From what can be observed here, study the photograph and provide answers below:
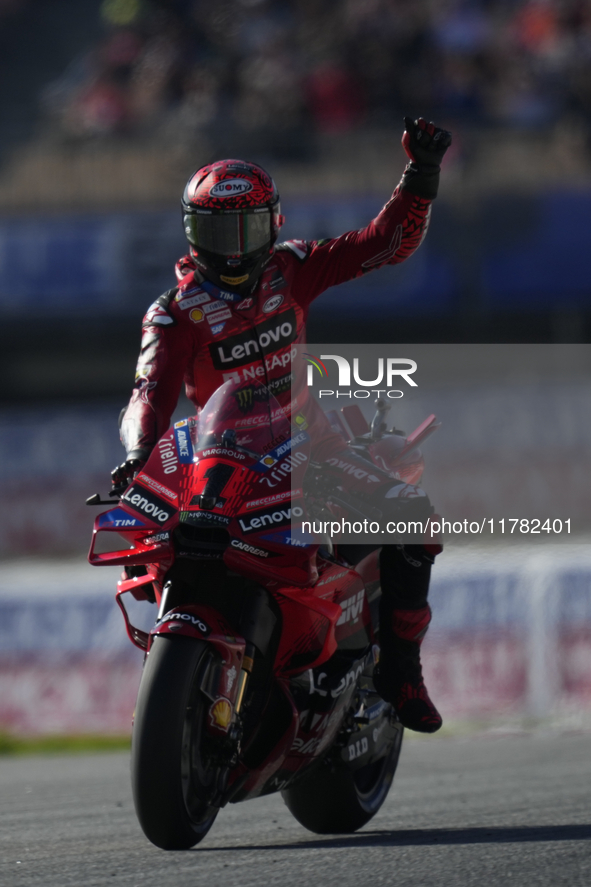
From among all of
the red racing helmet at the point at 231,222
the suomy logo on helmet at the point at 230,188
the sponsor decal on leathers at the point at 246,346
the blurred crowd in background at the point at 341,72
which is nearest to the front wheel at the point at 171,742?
the sponsor decal on leathers at the point at 246,346

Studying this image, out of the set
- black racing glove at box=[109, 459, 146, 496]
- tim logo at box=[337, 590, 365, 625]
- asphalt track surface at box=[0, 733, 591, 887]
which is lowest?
asphalt track surface at box=[0, 733, 591, 887]

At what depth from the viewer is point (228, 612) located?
3541 mm

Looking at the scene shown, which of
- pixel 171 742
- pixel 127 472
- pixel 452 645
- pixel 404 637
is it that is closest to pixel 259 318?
pixel 127 472

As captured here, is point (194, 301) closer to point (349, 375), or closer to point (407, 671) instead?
point (349, 375)

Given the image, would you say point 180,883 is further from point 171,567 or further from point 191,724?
point 171,567

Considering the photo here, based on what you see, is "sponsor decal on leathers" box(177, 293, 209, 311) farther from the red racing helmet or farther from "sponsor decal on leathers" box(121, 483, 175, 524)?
"sponsor decal on leathers" box(121, 483, 175, 524)

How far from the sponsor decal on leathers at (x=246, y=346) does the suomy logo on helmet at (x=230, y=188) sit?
0.41m

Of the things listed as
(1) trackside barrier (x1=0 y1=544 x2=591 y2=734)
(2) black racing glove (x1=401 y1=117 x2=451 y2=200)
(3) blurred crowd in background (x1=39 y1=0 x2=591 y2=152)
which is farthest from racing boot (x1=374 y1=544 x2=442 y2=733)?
(3) blurred crowd in background (x1=39 y1=0 x2=591 y2=152)

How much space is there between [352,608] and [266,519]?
0.70m

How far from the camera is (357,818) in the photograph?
4.41 m

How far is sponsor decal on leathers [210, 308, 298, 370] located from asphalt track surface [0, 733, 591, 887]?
4.84 ft

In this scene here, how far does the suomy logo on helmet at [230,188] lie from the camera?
396cm

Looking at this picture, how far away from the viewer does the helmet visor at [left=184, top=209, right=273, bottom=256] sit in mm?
3959

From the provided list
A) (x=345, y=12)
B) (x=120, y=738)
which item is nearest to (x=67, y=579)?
(x=120, y=738)
